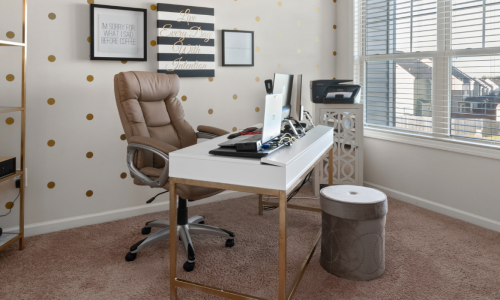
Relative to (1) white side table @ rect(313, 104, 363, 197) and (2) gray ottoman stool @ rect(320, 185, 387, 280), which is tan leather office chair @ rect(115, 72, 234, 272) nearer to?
(2) gray ottoman stool @ rect(320, 185, 387, 280)

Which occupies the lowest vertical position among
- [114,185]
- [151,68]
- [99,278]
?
[99,278]

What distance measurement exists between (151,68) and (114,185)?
3.02 ft

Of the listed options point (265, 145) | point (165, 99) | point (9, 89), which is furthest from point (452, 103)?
point (9, 89)

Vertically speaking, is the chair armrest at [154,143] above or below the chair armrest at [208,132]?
below

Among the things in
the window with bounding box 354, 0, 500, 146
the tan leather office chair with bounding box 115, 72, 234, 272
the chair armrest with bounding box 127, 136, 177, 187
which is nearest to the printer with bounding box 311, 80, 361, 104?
the window with bounding box 354, 0, 500, 146

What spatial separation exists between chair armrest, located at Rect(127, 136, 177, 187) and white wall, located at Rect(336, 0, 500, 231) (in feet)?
6.87

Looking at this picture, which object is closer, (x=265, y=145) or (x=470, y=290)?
(x=265, y=145)

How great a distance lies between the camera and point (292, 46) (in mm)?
3572

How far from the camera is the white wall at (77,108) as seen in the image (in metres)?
2.48

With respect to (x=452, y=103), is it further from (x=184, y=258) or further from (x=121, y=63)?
(x=121, y=63)

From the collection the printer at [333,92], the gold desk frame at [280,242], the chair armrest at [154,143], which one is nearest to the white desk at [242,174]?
the gold desk frame at [280,242]

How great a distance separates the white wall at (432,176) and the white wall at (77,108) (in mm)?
1283

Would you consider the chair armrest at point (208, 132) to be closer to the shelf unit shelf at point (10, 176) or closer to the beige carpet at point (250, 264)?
the beige carpet at point (250, 264)

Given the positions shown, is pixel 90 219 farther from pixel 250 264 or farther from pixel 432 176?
pixel 432 176
